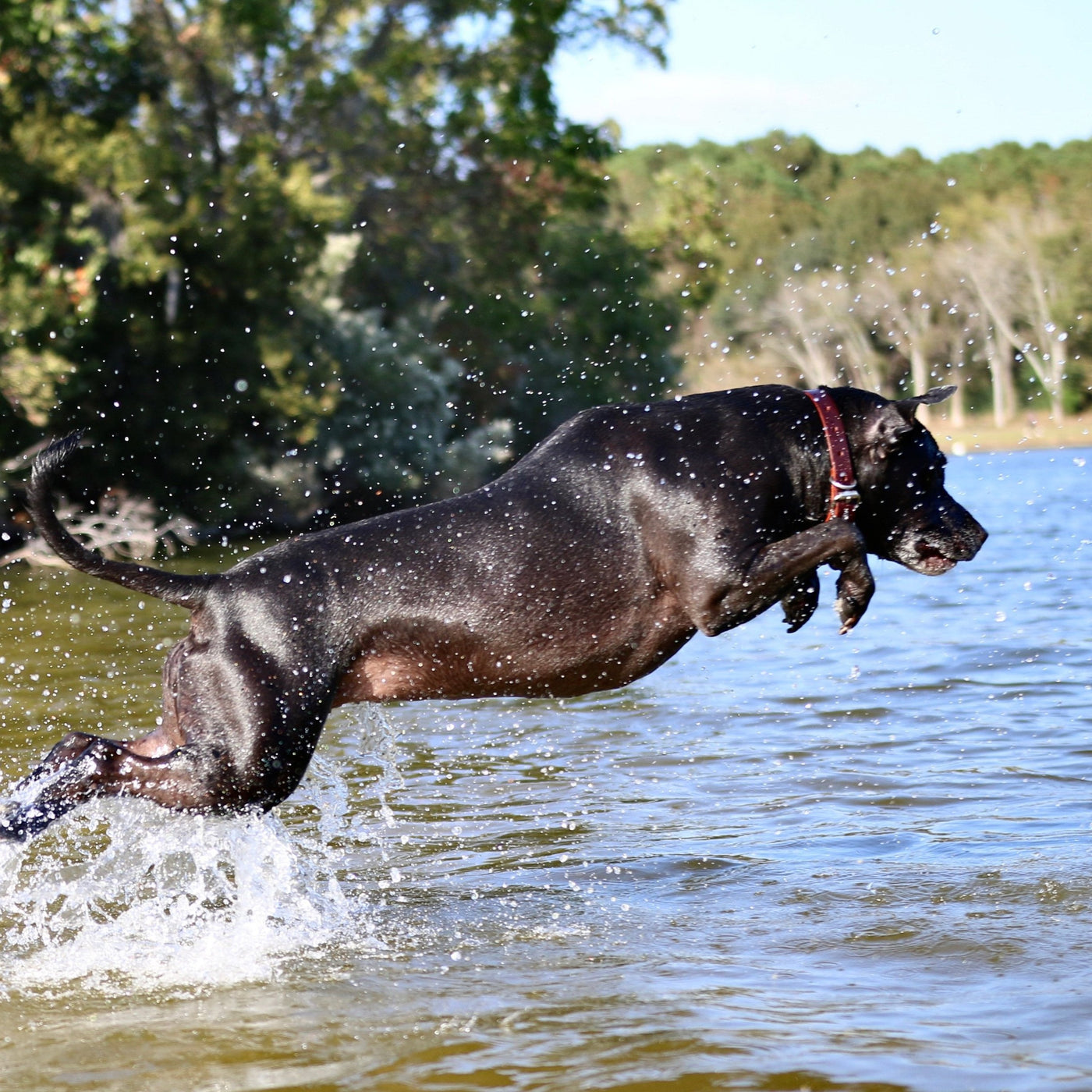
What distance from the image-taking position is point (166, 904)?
219 inches

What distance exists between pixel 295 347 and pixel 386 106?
512 cm

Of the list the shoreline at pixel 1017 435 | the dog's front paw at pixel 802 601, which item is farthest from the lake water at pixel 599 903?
the shoreline at pixel 1017 435

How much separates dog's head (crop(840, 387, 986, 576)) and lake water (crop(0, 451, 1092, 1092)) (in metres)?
1.22

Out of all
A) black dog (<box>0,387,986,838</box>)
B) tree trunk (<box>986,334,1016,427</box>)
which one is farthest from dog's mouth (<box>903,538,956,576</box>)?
tree trunk (<box>986,334,1016,427</box>)

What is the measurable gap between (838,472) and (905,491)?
0.35 m

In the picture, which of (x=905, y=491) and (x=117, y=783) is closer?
(x=117, y=783)

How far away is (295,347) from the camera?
22.3 meters

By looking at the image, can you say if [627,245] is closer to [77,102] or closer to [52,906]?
[77,102]

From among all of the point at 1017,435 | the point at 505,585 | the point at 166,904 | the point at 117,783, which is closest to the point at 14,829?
the point at 117,783

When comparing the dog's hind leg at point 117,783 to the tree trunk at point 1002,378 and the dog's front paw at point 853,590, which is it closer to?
the dog's front paw at point 853,590

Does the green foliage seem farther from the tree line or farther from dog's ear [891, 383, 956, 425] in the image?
dog's ear [891, 383, 956, 425]

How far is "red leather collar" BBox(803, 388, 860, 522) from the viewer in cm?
520

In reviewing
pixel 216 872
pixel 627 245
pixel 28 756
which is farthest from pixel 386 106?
pixel 216 872

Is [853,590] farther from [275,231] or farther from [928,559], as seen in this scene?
[275,231]
